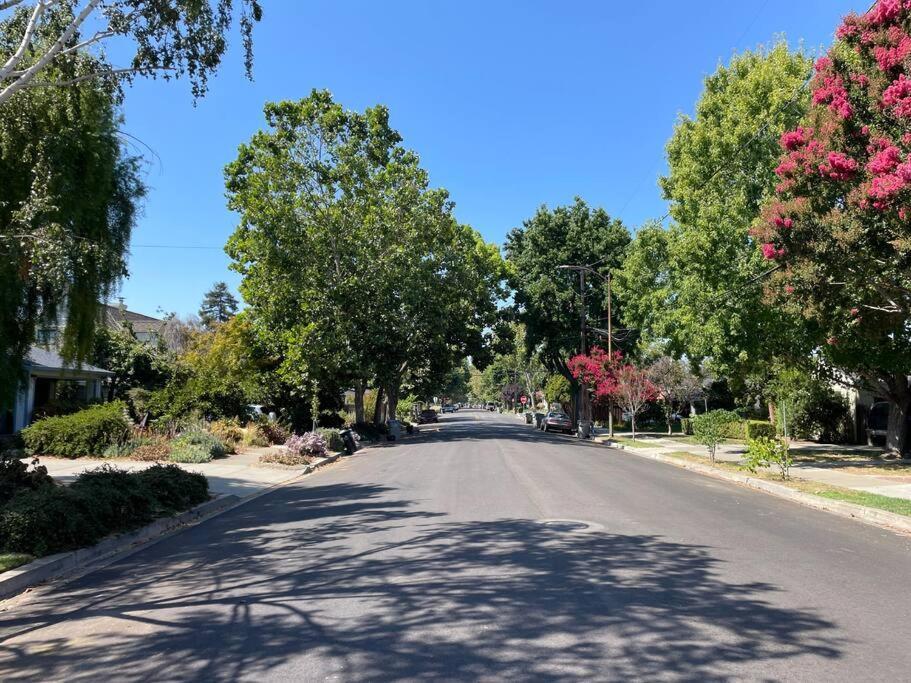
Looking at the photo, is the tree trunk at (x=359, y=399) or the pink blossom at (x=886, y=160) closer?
the pink blossom at (x=886, y=160)

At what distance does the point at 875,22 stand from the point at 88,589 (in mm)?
15290

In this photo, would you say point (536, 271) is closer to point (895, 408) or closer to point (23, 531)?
point (895, 408)

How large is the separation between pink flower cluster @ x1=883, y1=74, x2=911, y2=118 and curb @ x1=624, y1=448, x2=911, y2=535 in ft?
21.6

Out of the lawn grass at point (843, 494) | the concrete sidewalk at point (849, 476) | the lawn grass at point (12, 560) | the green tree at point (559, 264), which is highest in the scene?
the green tree at point (559, 264)

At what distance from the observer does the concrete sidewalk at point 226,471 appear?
1485 cm

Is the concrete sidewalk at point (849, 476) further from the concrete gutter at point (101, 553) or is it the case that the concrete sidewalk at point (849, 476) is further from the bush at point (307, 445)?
the bush at point (307, 445)

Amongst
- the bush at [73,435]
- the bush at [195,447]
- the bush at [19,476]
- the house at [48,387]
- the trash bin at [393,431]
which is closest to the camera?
the bush at [19,476]

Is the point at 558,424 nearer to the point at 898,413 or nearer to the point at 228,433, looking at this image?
the point at 898,413

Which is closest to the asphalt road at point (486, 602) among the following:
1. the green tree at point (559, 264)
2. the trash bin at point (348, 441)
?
the trash bin at point (348, 441)

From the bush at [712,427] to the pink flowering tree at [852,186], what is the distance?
21.4 ft

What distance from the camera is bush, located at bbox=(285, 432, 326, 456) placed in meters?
22.0

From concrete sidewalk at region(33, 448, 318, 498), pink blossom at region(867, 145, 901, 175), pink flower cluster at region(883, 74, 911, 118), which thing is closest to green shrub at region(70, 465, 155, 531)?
concrete sidewalk at region(33, 448, 318, 498)

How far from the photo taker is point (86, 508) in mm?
8594

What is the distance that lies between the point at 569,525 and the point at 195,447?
1474cm
